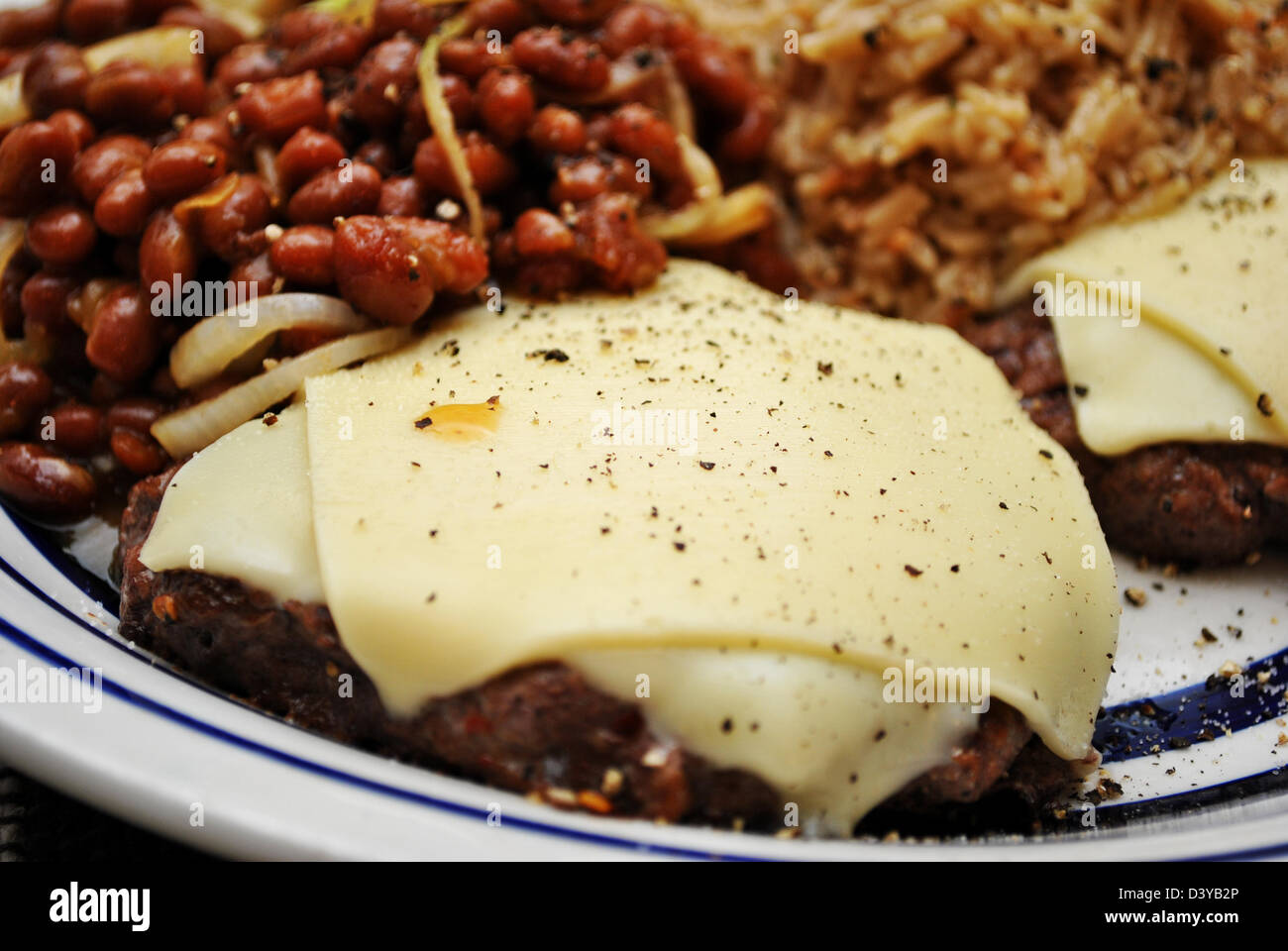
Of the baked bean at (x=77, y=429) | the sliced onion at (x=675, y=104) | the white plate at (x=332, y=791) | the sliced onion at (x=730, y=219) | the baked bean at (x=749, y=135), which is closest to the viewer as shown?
the white plate at (x=332, y=791)

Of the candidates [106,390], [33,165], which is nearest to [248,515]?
[106,390]

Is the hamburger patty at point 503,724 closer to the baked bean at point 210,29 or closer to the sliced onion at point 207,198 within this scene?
the sliced onion at point 207,198

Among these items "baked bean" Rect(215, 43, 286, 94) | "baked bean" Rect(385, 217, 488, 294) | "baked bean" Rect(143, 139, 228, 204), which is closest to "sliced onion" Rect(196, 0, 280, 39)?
"baked bean" Rect(215, 43, 286, 94)

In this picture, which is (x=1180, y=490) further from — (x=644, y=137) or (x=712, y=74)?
(x=712, y=74)

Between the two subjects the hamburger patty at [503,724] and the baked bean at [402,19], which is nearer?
the hamburger patty at [503,724]

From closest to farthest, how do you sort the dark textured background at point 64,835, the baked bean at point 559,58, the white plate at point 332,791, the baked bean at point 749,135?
the white plate at point 332,791
the dark textured background at point 64,835
the baked bean at point 559,58
the baked bean at point 749,135

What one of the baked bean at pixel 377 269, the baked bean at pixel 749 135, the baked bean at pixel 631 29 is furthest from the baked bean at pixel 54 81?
the baked bean at pixel 749 135

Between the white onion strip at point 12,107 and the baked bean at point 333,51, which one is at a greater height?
the baked bean at point 333,51
